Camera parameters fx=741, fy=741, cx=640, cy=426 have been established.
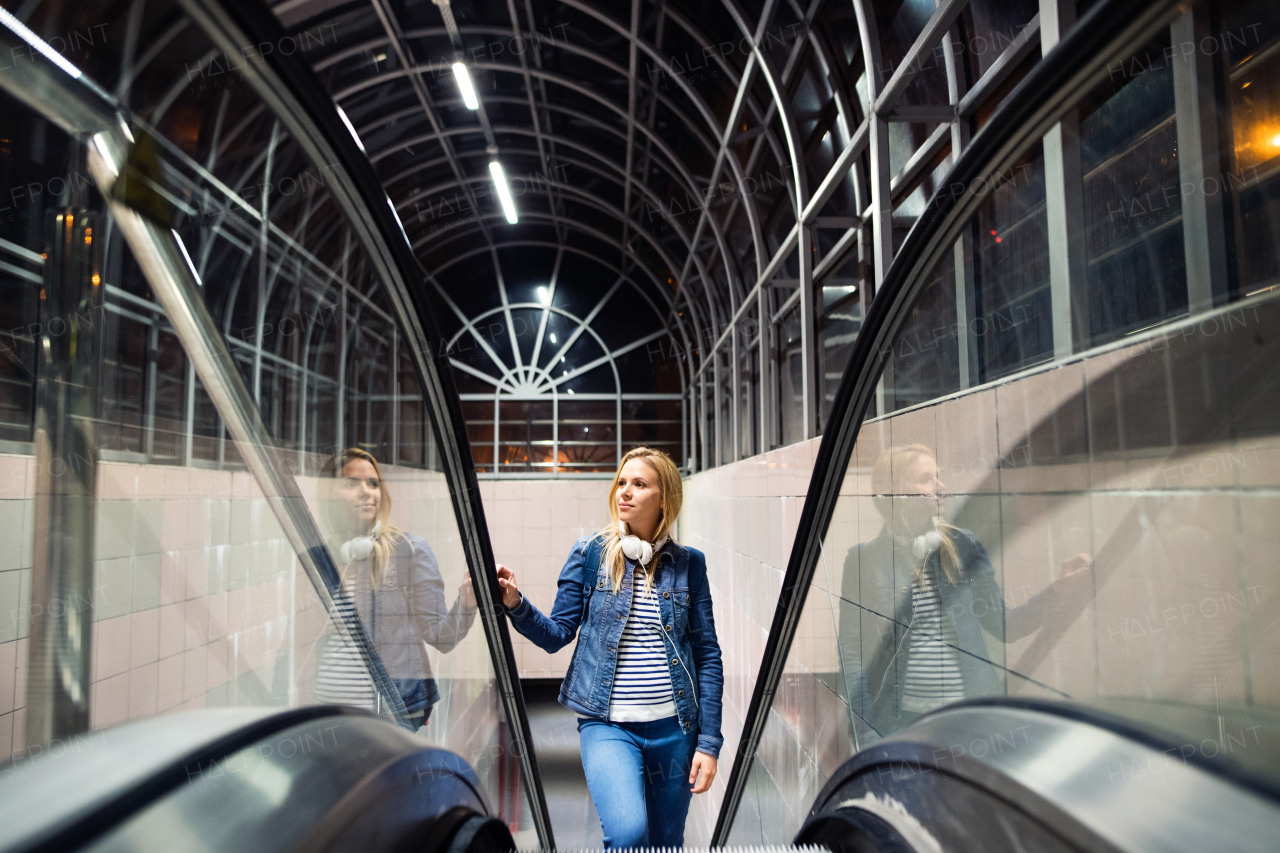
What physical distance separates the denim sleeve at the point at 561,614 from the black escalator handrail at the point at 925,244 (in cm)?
88

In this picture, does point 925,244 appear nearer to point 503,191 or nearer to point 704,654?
point 704,654

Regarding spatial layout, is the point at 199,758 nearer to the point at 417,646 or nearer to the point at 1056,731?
the point at 417,646

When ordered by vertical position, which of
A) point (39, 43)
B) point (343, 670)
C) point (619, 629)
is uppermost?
point (39, 43)

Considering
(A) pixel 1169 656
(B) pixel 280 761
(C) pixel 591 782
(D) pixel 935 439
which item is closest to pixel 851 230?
(D) pixel 935 439

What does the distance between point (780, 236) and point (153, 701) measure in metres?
7.45

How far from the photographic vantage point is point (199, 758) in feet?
4.33

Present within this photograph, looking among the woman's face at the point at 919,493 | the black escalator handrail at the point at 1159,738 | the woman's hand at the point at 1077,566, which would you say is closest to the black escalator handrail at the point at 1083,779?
the black escalator handrail at the point at 1159,738

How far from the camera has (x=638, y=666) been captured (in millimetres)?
2869

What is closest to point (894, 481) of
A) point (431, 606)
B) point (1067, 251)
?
point (1067, 251)

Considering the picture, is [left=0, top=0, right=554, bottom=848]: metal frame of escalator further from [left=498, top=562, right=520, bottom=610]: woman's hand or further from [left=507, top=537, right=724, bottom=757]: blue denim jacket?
[left=507, top=537, right=724, bottom=757]: blue denim jacket

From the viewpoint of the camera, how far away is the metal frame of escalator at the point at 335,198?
135 centimetres

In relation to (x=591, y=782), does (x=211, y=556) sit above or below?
above

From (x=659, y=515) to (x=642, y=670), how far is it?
684 mm

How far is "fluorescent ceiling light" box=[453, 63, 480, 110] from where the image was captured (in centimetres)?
994
